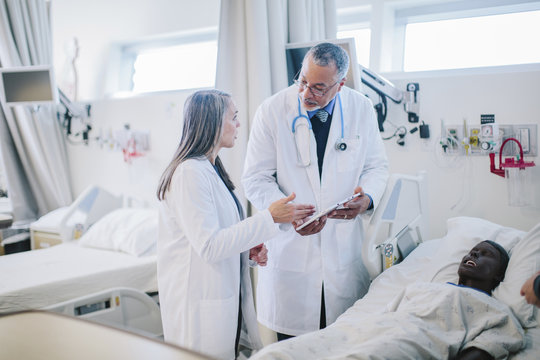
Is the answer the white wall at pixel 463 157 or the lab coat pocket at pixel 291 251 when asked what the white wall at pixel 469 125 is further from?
the lab coat pocket at pixel 291 251

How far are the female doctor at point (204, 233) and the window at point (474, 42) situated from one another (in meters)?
1.84

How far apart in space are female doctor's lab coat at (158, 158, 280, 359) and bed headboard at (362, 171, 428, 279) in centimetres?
51

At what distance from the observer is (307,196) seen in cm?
178

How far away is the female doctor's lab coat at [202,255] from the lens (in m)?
1.39

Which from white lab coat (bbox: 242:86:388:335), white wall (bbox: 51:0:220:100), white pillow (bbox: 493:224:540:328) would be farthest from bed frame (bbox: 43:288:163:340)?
white wall (bbox: 51:0:220:100)

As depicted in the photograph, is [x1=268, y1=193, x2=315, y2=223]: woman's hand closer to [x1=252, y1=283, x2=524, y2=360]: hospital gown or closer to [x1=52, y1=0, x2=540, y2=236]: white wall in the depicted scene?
[x1=252, y1=283, x2=524, y2=360]: hospital gown

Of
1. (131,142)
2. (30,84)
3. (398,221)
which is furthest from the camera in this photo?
(131,142)

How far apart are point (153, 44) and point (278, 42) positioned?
2161 mm

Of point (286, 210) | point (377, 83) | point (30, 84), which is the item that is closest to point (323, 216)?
point (286, 210)

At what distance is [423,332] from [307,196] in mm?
673

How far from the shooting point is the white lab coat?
1742 millimetres

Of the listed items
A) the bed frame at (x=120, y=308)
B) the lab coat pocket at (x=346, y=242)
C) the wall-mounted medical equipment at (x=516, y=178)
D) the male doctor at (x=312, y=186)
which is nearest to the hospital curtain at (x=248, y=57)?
the male doctor at (x=312, y=186)

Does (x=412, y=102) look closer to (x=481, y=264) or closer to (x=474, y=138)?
(x=474, y=138)

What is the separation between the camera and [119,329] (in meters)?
0.71
